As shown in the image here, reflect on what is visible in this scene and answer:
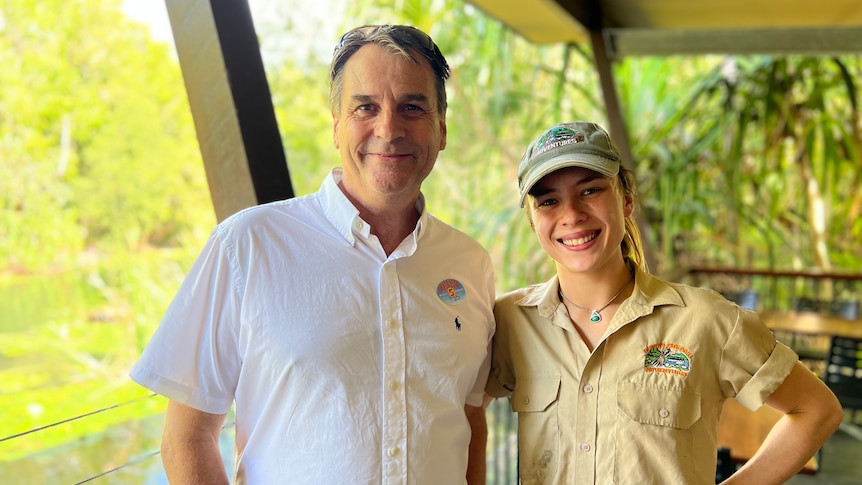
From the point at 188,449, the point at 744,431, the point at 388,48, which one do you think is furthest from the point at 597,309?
the point at 744,431

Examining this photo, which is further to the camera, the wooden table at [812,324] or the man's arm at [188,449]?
the wooden table at [812,324]

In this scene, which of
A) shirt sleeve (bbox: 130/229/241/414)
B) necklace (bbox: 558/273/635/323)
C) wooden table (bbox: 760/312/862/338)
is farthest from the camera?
wooden table (bbox: 760/312/862/338)

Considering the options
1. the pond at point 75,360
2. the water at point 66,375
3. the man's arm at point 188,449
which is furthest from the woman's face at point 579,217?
the pond at point 75,360

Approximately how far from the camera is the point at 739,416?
2.77 meters

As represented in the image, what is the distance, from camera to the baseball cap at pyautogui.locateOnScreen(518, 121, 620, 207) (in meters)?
1.25

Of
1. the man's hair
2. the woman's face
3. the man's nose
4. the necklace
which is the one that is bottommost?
the necklace

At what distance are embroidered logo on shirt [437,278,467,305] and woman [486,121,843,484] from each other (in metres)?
0.16

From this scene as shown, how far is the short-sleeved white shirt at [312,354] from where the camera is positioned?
111cm

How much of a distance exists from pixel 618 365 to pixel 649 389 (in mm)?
64

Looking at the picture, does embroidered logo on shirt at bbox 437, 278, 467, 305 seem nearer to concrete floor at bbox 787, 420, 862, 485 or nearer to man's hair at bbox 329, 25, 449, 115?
man's hair at bbox 329, 25, 449, 115

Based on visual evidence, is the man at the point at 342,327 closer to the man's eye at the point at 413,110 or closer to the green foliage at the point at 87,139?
the man's eye at the point at 413,110

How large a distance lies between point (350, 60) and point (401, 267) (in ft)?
1.17

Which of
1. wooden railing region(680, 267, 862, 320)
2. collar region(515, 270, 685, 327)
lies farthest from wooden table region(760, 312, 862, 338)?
collar region(515, 270, 685, 327)

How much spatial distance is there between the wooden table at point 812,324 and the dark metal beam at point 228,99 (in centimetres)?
373
